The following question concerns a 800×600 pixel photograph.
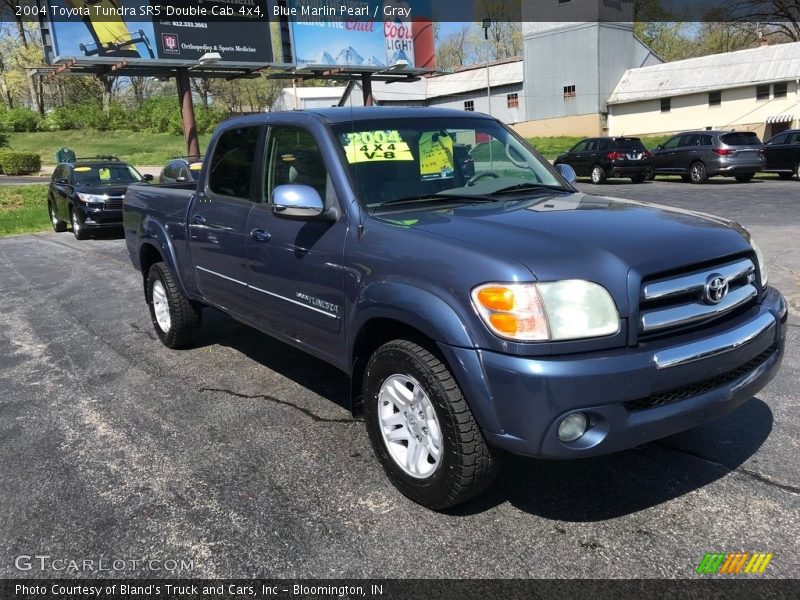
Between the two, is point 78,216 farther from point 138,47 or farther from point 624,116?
point 624,116

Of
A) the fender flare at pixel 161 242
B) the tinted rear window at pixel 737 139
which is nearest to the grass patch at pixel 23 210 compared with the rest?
the fender flare at pixel 161 242

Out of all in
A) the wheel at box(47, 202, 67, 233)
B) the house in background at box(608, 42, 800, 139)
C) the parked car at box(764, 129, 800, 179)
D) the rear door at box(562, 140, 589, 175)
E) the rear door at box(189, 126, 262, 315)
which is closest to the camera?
the rear door at box(189, 126, 262, 315)

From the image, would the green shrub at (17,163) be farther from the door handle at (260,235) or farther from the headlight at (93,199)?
the door handle at (260,235)

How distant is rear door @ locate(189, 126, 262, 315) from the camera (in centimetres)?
444

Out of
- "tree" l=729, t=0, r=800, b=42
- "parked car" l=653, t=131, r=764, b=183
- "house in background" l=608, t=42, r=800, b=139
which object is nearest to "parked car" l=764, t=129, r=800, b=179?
"parked car" l=653, t=131, r=764, b=183

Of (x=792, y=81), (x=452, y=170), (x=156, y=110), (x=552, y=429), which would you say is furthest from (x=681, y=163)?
(x=156, y=110)

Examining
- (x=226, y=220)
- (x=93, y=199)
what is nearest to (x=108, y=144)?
(x=93, y=199)

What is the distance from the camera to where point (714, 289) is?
Answer: 2887 millimetres

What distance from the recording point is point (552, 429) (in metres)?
2.60

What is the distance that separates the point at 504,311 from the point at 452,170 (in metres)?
1.53

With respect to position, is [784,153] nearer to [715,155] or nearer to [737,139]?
[737,139]

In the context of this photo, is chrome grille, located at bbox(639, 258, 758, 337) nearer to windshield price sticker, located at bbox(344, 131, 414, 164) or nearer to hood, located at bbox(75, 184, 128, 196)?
windshield price sticker, located at bbox(344, 131, 414, 164)

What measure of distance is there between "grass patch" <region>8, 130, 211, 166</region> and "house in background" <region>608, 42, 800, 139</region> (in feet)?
88.3

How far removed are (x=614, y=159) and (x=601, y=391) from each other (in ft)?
69.9
